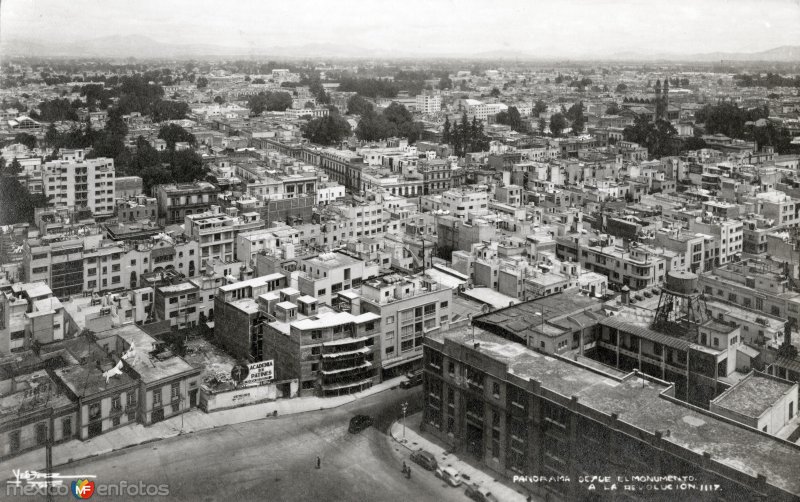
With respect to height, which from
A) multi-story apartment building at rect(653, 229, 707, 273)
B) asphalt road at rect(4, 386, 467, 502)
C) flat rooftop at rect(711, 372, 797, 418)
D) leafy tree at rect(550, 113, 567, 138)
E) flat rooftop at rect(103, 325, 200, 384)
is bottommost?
asphalt road at rect(4, 386, 467, 502)

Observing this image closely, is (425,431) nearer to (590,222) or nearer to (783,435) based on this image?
(783,435)

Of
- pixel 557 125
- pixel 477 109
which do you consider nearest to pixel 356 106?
pixel 477 109

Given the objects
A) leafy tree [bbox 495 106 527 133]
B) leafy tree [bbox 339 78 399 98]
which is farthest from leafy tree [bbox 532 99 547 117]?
leafy tree [bbox 339 78 399 98]

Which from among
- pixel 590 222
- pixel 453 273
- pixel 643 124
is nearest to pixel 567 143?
pixel 643 124

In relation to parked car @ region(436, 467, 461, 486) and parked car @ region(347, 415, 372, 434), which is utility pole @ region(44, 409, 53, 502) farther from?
parked car @ region(436, 467, 461, 486)

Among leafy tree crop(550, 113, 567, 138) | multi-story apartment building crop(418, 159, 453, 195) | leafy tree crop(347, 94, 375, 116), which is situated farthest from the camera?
leafy tree crop(347, 94, 375, 116)

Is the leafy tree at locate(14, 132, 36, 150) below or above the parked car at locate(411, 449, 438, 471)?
above

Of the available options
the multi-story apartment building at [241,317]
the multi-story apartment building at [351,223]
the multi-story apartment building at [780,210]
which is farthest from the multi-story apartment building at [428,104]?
the multi-story apartment building at [241,317]

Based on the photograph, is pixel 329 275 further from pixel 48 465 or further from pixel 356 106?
pixel 356 106
